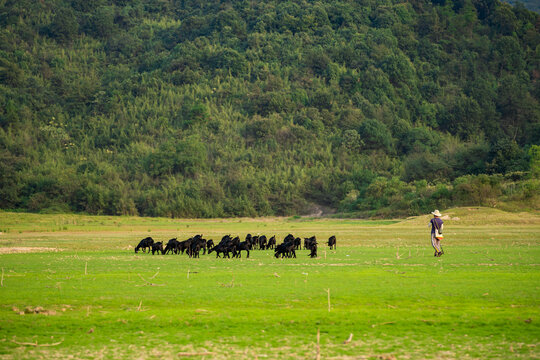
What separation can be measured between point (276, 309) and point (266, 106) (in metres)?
92.0

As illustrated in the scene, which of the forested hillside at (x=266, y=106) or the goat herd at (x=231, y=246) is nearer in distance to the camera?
the goat herd at (x=231, y=246)

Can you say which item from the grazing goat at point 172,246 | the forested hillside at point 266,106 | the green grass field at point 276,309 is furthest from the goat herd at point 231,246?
the forested hillside at point 266,106

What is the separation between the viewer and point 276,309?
12.8m

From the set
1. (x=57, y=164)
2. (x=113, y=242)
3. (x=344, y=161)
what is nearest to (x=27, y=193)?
(x=57, y=164)

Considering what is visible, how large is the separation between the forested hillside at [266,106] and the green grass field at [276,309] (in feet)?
135

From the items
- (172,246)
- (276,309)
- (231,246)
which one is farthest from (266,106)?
(276,309)

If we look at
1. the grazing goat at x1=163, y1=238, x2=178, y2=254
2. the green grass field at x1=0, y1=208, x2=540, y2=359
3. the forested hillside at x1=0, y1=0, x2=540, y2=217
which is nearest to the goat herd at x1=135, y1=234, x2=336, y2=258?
the grazing goat at x1=163, y1=238, x2=178, y2=254

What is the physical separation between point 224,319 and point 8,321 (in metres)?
3.91

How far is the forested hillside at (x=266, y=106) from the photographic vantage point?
257 ft

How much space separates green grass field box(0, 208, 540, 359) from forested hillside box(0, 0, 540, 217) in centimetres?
4118

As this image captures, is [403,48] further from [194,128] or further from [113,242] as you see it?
[113,242]

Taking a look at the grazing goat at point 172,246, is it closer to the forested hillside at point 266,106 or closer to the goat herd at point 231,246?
the goat herd at point 231,246

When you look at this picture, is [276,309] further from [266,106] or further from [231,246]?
[266,106]

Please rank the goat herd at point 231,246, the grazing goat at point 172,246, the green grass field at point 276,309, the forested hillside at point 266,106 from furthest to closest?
the forested hillside at point 266,106
the grazing goat at point 172,246
the goat herd at point 231,246
the green grass field at point 276,309
